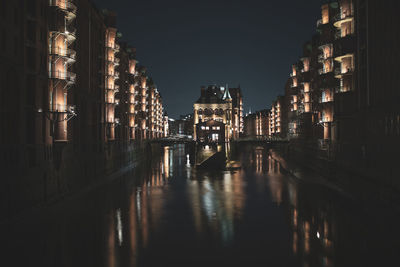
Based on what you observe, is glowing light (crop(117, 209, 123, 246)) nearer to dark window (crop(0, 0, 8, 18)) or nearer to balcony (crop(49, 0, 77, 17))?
dark window (crop(0, 0, 8, 18))

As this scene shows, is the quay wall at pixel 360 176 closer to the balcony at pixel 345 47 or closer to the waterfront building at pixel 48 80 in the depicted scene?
the balcony at pixel 345 47

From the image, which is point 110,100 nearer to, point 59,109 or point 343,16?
point 59,109

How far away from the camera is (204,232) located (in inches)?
952

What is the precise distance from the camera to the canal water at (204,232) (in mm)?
19031

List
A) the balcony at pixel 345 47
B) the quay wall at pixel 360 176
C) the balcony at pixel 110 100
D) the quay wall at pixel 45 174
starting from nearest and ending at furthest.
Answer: the quay wall at pixel 45 174 → the quay wall at pixel 360 176 → the balcony at pixel 345 47 → the balcony at pixel 110 100

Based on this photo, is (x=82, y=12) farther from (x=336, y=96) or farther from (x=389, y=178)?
(x=389, y=178)

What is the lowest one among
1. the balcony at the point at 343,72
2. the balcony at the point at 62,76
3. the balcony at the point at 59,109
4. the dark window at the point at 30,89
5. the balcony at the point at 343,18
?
the balcony at the point at 59,109

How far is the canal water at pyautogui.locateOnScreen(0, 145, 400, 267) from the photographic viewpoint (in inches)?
749

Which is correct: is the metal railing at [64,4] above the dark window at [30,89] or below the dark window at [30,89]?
above

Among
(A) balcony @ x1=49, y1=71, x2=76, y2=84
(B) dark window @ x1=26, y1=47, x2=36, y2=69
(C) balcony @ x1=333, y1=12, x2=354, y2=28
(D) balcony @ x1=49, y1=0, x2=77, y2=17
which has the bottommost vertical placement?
(A) balcony @ x1=49, y1=71, x2=76, y2=84

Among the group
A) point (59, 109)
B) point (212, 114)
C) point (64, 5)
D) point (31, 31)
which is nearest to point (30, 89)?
point (59, 109)

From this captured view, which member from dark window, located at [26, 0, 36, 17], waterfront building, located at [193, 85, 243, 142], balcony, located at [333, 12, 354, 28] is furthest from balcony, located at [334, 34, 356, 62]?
waterfront building, located at [193, 85, 243, 142]

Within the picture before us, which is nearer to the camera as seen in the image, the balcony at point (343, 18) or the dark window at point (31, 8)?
the dark window at point (31, 8)

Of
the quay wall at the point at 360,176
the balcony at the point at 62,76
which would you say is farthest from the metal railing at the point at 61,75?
the quay wall at the point at 360,176
